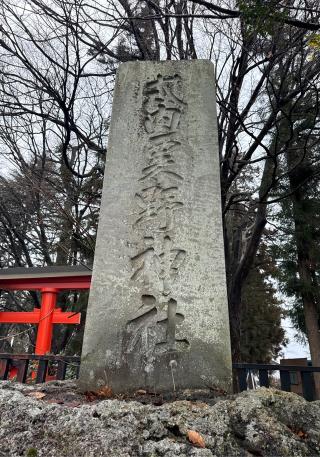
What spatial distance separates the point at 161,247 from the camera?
101 inches

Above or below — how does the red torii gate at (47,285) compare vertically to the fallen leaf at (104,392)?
above

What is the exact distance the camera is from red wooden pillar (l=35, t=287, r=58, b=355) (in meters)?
6.93

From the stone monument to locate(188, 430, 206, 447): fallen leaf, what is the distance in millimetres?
782

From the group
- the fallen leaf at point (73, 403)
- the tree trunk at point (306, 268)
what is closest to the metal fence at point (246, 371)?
the fallen leaf at point (73, 403)

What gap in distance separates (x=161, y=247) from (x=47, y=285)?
215 inches

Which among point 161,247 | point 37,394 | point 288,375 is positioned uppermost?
point 161,247

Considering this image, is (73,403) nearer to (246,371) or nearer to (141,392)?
(141,392)

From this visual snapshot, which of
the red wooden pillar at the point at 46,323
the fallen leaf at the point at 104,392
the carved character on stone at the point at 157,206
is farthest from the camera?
the red wooden pillar at the point at 46,323

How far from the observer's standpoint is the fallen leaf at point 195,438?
1.40 m

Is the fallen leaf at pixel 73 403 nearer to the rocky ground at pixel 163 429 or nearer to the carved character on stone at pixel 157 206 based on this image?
the rocky ground at pixel 163 429

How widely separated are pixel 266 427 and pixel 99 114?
669 cm

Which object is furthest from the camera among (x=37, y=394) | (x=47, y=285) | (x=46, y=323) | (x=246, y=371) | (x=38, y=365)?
(x=47, y=285)

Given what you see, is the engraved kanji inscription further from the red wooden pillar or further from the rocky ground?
the red wooden pillar

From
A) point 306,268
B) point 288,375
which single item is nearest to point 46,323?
point 288,375
